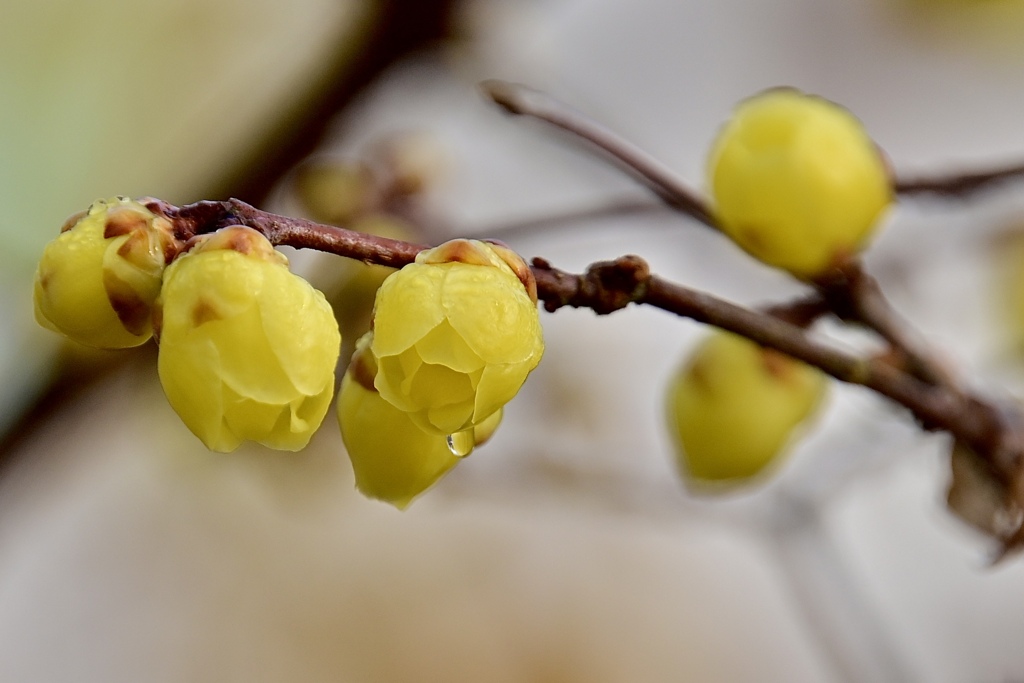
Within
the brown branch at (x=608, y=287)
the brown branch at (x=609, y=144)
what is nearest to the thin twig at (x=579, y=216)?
the brown branch at (x=609, y=144)

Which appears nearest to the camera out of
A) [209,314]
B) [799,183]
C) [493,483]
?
[209,314]

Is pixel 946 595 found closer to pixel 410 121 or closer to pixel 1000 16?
pixel 1000 16

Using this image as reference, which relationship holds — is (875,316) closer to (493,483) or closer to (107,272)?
(107,272)

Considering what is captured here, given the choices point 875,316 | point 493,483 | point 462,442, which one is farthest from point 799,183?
point 493,483

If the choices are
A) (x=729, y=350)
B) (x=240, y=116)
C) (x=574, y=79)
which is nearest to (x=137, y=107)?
(x=240, y=116)

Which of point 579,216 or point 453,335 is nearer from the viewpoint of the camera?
point 453,335

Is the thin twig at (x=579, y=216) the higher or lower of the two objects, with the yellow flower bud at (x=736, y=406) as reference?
higher

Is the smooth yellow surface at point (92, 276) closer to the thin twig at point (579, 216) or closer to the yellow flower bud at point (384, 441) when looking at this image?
the yellow flower bud at point (384, 441)

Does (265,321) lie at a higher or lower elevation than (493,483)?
higher
